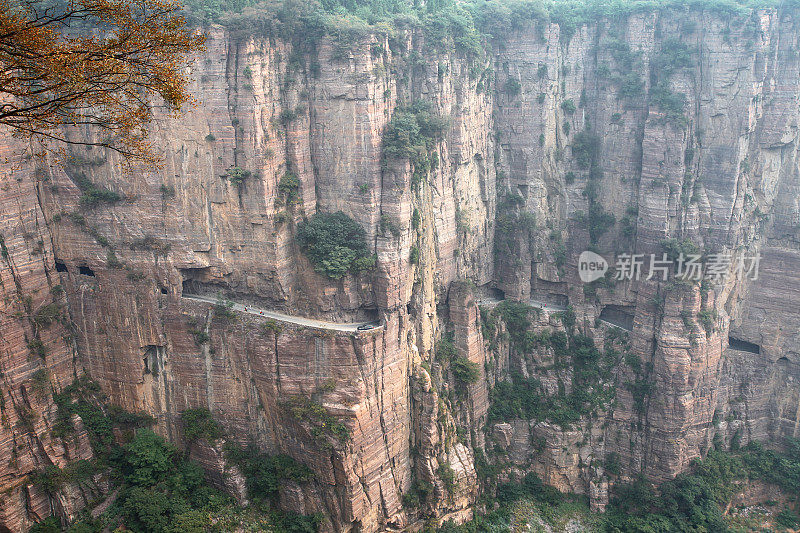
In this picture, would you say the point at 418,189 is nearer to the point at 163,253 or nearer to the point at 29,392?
the point at 163,253

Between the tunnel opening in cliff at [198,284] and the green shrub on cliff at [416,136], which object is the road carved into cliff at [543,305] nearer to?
the green shrub on cliff at [416,136]

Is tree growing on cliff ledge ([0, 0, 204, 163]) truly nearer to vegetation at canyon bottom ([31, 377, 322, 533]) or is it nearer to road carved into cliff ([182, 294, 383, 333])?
road carved into cliff ([182, 294, 383, 333])

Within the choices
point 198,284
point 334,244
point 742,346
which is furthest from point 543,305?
point 198,284

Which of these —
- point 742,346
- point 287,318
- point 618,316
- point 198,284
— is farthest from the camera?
point 618,316

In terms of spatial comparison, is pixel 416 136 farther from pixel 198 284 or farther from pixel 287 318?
pixel 198 284

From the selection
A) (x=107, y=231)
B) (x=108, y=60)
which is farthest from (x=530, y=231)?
(x=108, y=60)

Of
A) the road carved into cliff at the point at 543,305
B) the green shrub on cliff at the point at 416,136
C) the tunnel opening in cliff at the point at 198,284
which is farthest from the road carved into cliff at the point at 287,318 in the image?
the road carved into cliff at the point at 543,305
